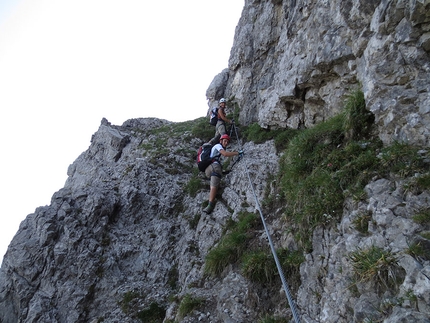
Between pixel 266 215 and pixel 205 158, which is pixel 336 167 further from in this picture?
pixel 205 158

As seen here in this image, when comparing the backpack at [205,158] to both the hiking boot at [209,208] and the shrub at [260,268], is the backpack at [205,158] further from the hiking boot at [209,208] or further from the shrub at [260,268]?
the shrub at [260,268]

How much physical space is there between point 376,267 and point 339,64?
8.01 meters

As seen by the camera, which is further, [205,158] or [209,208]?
[205,158]

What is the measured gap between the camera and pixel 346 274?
17.7ft

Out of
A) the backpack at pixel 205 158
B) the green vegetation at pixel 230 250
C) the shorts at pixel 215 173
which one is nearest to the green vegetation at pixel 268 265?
the green vegetation at pixel 230 250

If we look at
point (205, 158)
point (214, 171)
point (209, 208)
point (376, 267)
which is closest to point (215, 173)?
point (214, 171)

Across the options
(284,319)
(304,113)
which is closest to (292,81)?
(304,113)

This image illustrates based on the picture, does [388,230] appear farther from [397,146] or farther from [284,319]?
[284,319]

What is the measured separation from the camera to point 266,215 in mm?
9953

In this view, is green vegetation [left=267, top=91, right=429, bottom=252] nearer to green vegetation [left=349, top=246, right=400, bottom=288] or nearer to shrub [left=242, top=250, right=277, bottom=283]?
green vegetation [left=349, top=246, right=400, bottom=288]

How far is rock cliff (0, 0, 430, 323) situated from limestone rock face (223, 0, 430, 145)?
40 millimetres

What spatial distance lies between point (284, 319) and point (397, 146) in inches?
186

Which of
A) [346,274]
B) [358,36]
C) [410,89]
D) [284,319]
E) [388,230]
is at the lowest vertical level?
[284,319]

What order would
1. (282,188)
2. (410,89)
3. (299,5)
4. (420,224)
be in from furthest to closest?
(299,5) < (282,188) < (410,89) < (420,224)
